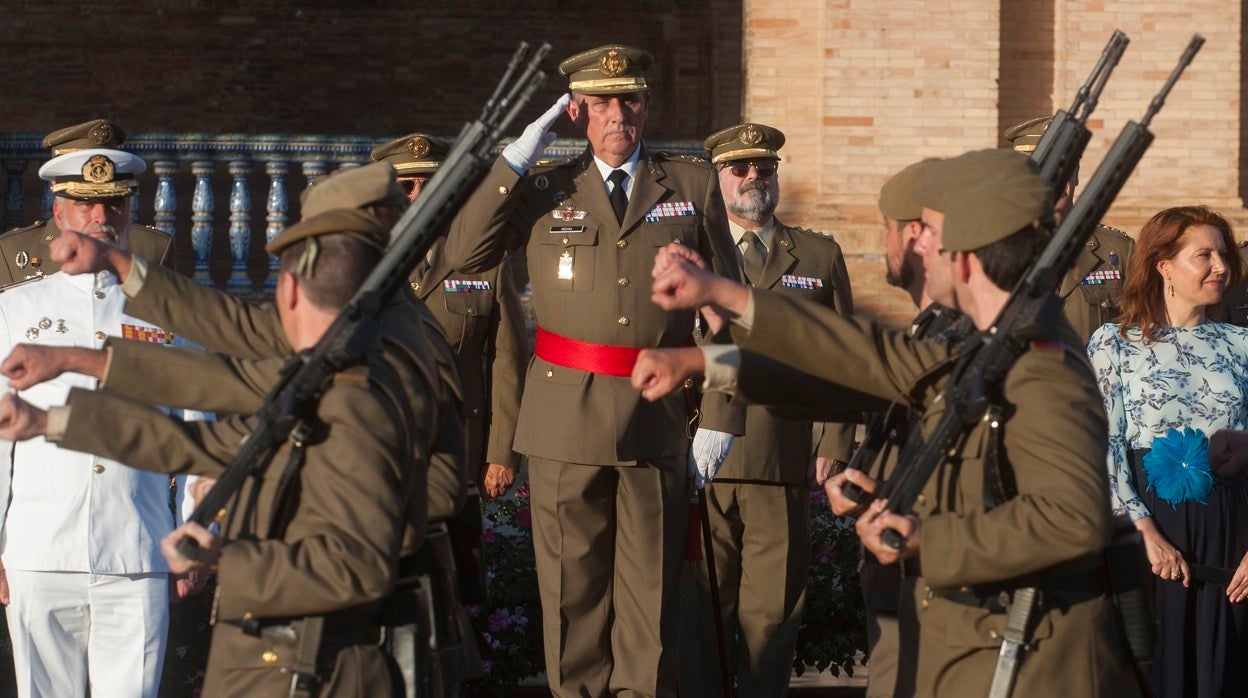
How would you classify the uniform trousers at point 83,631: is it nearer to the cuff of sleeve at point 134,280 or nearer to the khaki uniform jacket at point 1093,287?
the cuff of sleeve at point 134,280

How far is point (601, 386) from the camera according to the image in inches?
243

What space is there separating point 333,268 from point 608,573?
112 inches

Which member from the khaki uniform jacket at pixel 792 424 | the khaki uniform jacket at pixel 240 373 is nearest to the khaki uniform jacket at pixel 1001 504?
the khaki uniform jacket at pixel 240 373

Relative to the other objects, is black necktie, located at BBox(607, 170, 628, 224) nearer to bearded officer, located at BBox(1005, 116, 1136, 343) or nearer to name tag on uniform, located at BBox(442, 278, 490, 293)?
name tag on uniform, located at BBox(442, 278, 490, 293)

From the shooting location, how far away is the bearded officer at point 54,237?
673cm

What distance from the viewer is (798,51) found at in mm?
11758

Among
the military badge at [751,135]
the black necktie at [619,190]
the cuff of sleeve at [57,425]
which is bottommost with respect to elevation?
the cuff of sleeve at [57,425]

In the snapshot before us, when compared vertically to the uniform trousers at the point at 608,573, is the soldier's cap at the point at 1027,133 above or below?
above

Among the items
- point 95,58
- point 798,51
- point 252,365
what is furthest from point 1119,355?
point 95,58

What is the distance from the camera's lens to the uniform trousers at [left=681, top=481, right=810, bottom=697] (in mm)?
6855

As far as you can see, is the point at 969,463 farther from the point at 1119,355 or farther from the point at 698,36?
the point at 698,36

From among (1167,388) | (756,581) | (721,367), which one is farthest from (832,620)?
(721,367)

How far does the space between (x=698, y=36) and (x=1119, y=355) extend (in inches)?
508

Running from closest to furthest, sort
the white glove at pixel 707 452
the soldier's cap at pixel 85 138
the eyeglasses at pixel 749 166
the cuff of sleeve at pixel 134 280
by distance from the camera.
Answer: the cuff of sleeve at pixel 134 280
the white glove at pixel 707 452
the soldier's cap at pixel 85 138
the eyeglasses at pixel 749 166
